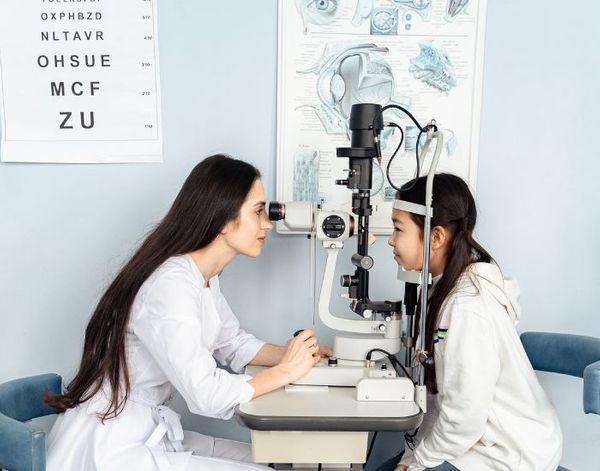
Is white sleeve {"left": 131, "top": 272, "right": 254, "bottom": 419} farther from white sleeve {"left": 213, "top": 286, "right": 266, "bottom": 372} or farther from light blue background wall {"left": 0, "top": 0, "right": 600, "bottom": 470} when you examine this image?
light blue background wall {"left": 0, "top": 0, "right": 600, "bottom": 470}

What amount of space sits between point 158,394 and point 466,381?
73 centimetres

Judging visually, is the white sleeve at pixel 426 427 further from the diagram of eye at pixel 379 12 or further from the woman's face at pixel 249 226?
the diagram of eye at pixel 379 12

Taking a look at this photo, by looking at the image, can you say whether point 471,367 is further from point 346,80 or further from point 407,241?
point 346,80

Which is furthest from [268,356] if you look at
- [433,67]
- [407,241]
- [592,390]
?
[433,67]

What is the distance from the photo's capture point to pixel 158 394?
4.82ft

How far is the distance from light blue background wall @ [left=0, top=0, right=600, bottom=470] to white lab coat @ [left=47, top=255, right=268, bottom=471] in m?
0.50

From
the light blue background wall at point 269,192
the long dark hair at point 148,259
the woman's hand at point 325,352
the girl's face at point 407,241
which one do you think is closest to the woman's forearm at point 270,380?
the woman's hand at point 325,352

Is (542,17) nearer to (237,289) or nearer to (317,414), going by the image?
(237,289)

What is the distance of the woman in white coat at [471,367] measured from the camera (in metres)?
1.33

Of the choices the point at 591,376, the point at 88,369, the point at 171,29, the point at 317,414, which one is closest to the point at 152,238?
the point at 88,369

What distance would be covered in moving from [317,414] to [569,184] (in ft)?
3.79

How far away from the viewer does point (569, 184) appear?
1884mm

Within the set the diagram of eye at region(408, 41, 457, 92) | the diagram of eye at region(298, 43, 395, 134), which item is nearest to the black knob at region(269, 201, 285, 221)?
the diagram of eye at region(298, 43, 395, 134)

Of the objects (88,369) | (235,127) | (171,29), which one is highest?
(171,29)
